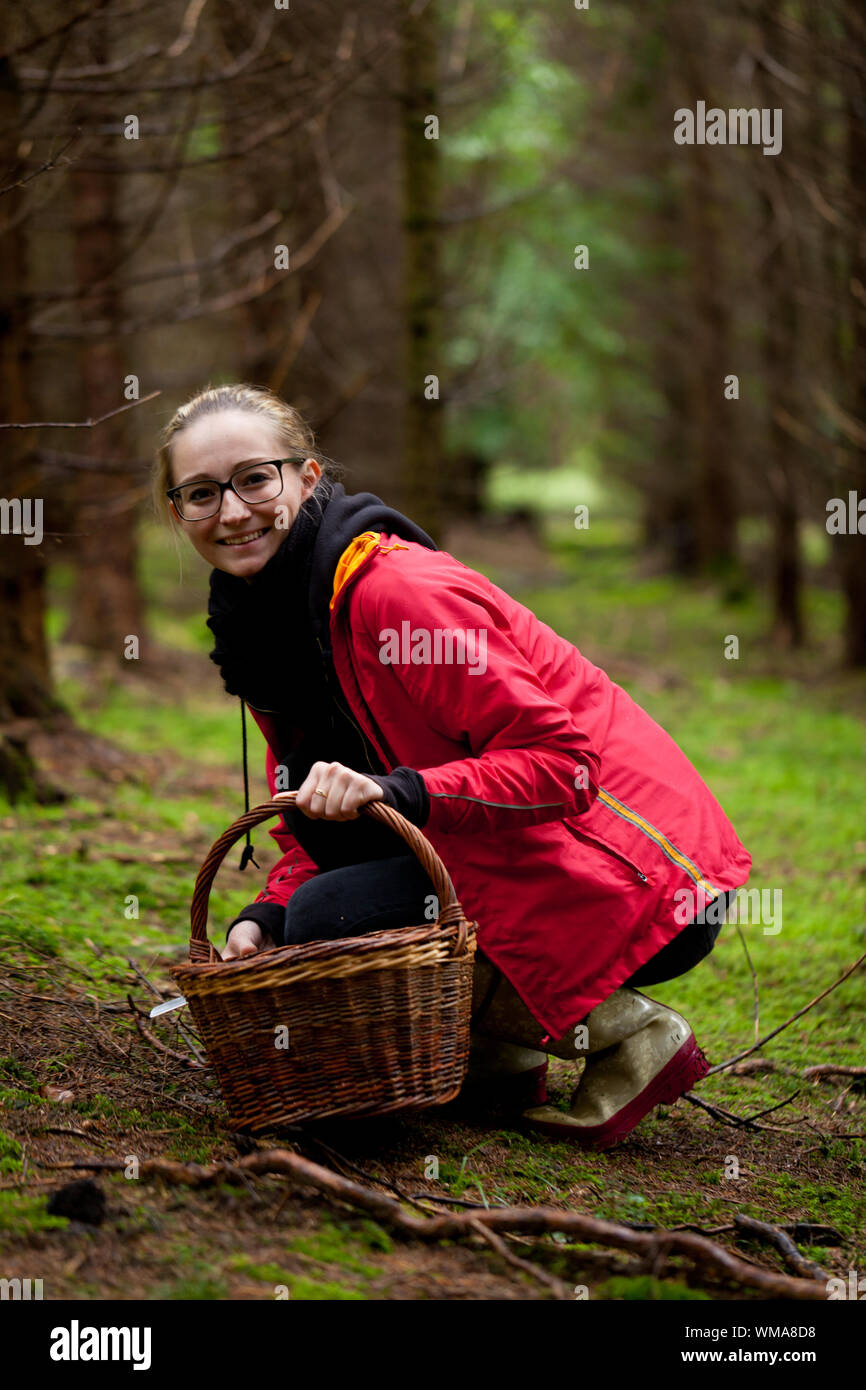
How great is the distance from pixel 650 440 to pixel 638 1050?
19.7 meters

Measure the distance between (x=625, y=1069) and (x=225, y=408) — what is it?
1827 millimetres

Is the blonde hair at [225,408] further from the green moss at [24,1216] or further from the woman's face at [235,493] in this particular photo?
the green moss at [24,1216]

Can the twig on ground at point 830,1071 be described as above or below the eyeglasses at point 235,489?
below

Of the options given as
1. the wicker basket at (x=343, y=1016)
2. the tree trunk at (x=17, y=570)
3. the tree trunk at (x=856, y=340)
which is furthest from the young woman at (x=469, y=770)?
the tree trunk at (x=856, y=340)

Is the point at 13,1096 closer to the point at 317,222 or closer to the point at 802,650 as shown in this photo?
the point at 317,222

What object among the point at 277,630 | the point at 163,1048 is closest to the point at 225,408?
the point at 277,630

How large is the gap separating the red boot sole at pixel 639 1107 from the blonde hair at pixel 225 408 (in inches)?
66.1

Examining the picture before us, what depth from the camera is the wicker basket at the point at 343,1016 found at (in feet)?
7.79

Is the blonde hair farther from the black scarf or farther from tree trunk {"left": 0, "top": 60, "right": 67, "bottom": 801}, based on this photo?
tree trunk {"left": 0, "top": 60, "right": 67, "bottom": 801}

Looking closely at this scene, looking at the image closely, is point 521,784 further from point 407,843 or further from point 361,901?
point 361,901

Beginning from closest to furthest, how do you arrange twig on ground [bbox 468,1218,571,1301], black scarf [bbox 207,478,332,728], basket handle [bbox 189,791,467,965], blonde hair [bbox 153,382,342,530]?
1. twig on ground [bbox 468,1218,571,1301]
2. basket handle [bbox 189,791,467,965]
3. black scarf [bbox 207,478,332,728]
4. blonde hair [bbox 153,382,342,530]

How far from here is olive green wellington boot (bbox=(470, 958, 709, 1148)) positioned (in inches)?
113

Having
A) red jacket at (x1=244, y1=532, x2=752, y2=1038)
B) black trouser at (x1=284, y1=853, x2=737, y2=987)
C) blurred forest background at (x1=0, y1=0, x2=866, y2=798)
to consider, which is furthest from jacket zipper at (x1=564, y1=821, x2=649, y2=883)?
blurred forest background at (x1=0, y1=0, x2=866, y2=798)

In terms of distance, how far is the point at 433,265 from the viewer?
7449 millimetres
